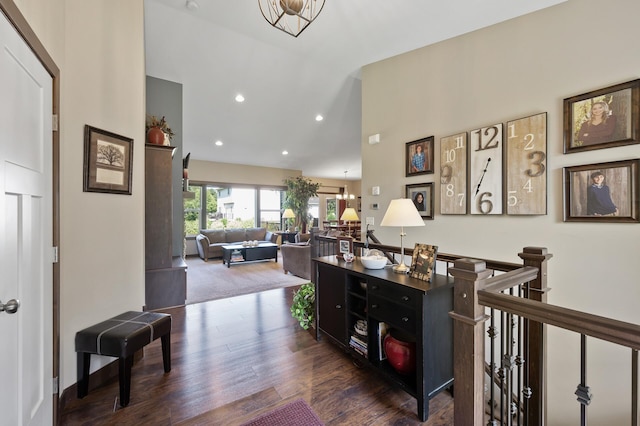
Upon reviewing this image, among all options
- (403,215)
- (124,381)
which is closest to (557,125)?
(403,215)

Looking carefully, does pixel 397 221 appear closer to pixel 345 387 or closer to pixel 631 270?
pixel 345 387

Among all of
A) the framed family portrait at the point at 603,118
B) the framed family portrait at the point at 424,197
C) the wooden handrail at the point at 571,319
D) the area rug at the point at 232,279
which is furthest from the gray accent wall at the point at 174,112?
the framed family portrait at the point at 603,118

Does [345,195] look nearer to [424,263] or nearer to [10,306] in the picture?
[424,263]

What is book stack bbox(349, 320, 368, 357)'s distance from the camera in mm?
2259

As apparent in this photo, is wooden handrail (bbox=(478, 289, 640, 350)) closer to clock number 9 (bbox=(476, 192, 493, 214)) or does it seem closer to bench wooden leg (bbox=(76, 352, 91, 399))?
clock number 9 (bbox=(476, 192, 493, 214))

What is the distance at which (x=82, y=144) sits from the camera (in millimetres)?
1945

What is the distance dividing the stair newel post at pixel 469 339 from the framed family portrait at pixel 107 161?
2.54 metres

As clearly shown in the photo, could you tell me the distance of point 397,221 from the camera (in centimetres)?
215

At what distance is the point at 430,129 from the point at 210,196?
7.02 m

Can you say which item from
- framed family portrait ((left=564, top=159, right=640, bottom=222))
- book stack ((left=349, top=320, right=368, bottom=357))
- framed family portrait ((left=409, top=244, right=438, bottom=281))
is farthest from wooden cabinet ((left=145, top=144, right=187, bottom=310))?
framed family portrait ((left=564, top=159, right=640, bottom=222))

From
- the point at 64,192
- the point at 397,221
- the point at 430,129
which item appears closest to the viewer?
the point at 64,192

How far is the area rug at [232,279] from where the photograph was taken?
174 inches

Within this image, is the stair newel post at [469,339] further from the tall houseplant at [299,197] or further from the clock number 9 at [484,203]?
the tall houseplant at [299,197]

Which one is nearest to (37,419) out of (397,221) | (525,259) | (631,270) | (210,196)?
(397,221)
